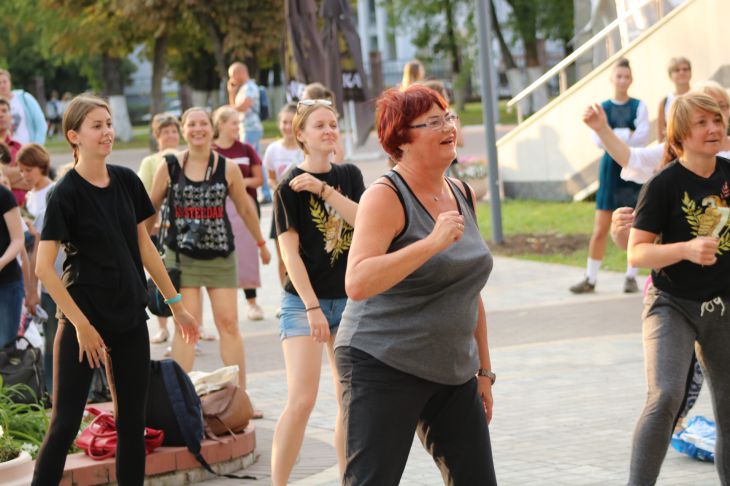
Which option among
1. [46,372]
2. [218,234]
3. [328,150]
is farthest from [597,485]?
[46,372]

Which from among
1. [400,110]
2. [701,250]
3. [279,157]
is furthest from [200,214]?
[400,110]

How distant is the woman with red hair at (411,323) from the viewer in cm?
429

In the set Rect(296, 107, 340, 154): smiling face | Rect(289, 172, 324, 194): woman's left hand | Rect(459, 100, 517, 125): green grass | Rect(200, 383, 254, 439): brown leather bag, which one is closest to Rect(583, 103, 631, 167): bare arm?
Rect(296, 107, 340, 154): smiling face

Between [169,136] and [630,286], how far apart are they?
4512mm

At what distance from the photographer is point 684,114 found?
18.3ft

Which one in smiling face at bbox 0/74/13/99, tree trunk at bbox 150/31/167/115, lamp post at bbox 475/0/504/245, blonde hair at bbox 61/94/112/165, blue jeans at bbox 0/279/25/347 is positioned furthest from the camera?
tree trunk at bbox 150/31/167/115

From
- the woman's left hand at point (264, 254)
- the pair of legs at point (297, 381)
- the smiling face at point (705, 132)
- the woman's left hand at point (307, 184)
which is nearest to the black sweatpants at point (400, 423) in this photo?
the pair of legs at point (297, 381)

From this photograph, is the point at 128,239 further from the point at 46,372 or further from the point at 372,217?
the point at 46,372

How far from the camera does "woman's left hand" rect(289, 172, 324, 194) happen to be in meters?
6.13

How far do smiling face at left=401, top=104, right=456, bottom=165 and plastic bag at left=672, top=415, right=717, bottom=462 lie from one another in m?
3.08

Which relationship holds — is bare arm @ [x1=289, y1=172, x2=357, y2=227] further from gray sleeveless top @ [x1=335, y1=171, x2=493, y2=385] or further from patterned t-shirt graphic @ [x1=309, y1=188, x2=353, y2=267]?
gray sleeveless top @ [x1=335, y1=171, x2=493, y2=385]

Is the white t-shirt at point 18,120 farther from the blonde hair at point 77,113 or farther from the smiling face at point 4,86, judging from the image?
the blonde hair at point 77,113

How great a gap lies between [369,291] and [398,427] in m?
0.46

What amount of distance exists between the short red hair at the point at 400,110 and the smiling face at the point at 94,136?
171 cm
